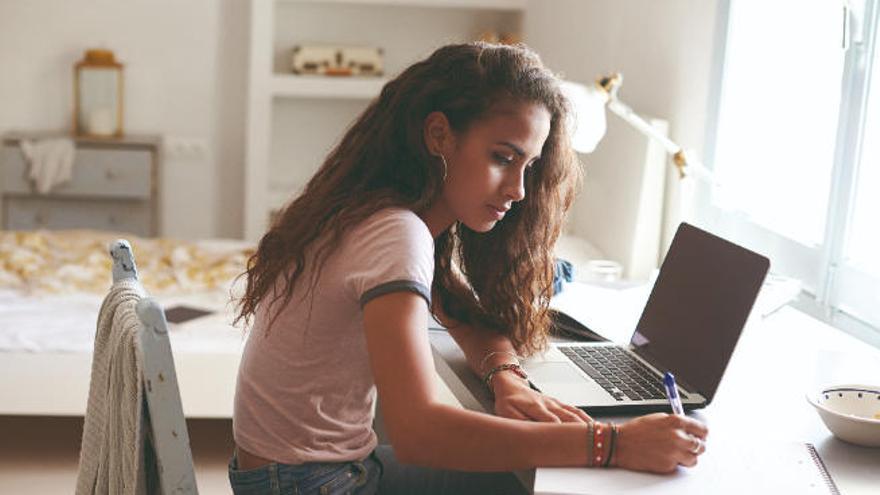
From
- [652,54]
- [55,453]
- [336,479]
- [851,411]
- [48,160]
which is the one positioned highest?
[652,54]

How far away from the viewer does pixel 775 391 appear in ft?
5.39

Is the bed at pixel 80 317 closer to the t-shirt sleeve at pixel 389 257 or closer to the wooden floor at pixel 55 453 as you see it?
the wooden floor at pixel 55 453

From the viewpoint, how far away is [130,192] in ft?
15.7

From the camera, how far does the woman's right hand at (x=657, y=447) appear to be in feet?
4.03

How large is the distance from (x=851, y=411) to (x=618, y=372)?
0.31 metres

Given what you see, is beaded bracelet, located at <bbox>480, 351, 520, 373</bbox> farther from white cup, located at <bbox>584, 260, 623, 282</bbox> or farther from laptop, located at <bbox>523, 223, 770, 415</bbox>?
white cup, located at <bbox>584, 260, 623, 282</bbox>

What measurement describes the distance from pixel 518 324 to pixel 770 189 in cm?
106

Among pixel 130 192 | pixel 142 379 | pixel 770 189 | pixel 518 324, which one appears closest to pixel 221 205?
pixel 130 192

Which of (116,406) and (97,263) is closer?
(116,406)

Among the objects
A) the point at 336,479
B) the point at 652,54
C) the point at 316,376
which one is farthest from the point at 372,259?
the point at 652,54

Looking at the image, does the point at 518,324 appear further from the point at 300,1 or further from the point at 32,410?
the point at 300,1

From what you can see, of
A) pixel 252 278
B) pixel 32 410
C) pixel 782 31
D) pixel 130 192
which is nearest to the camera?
pixel 252 278

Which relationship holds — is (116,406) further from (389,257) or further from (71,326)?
(71,326)

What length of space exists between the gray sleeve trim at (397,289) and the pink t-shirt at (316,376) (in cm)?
8
